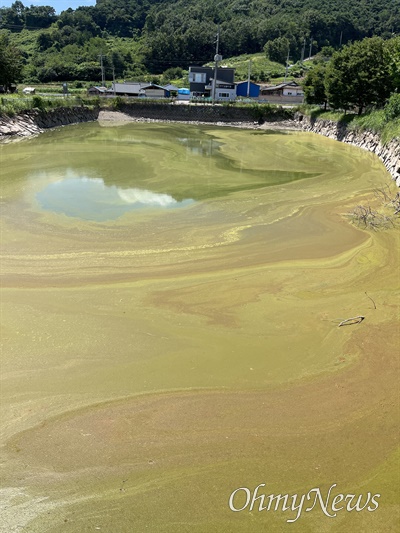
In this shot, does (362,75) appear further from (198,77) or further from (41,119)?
(198,77)

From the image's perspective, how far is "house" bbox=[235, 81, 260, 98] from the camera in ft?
182

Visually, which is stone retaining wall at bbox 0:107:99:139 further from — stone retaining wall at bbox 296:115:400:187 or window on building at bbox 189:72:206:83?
window on building at bbox 189:72:206:83

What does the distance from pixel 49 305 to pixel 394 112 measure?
61.7 ft

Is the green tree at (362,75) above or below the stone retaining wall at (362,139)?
above

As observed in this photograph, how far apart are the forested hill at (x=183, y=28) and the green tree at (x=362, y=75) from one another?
53.7m

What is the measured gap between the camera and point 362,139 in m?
23.3

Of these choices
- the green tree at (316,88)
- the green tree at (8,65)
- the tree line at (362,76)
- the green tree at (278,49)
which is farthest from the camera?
the green tree at (278,49)

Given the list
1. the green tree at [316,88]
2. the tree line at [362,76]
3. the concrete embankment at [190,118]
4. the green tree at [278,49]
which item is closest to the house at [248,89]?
the concrete embankment at [190,118]

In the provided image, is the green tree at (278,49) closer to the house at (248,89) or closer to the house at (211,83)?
the house at (211,83)

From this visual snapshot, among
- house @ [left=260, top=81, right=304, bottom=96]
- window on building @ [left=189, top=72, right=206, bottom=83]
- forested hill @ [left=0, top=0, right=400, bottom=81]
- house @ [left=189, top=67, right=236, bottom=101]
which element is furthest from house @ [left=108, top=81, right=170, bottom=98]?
forested hill @ [left=0, top=0, right=400, bottom=81]

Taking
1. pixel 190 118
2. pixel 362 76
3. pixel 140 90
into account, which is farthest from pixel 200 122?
pixel 140 90

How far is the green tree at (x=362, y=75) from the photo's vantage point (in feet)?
82.6

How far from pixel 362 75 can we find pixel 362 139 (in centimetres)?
508

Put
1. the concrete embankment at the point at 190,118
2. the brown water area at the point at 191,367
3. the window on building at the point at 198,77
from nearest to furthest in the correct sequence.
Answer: the brown water area at the point at 191,367, the concrete embankment at the point at 190,118, the window on building at the point at 198,77
